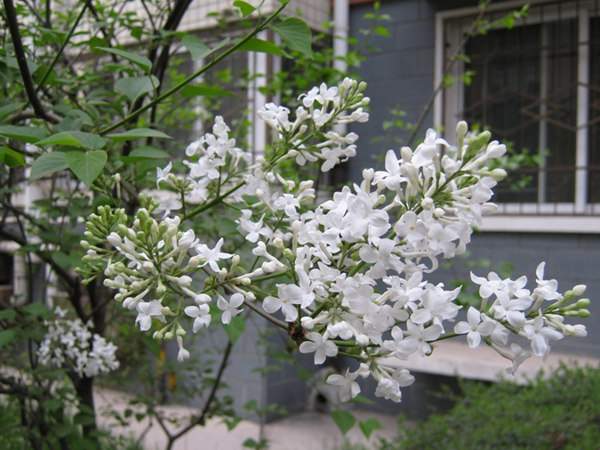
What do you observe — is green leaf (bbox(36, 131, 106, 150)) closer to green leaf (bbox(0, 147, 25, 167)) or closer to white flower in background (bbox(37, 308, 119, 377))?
green leaf (bbox(0, 147, 25, 167))

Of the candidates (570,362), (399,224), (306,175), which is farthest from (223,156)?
(570,362)

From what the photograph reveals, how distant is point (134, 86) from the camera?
136cm

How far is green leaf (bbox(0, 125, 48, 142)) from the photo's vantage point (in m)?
1.11

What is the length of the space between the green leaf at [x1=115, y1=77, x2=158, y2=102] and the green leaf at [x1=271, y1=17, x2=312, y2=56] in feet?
0.86

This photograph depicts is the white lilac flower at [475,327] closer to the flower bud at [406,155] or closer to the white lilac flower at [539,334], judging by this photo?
the white lilac flower at [539,334]

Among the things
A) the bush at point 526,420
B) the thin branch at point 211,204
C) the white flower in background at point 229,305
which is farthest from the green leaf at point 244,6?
the bush at point 526,420

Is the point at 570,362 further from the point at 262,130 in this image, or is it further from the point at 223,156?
the point at 223,156

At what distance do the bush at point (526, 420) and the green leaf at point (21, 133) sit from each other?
7.57ft

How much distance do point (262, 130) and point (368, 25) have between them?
1.29 metres

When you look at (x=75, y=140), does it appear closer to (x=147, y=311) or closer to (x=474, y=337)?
(x=147, y=311)

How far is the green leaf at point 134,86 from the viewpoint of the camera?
4.37 ft

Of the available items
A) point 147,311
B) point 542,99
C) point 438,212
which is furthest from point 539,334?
point 542,99

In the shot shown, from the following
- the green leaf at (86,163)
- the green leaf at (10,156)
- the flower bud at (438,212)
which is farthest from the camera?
the green leaf at (10,156)

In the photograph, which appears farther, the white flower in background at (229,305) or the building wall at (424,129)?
the building wall at (424,129)
